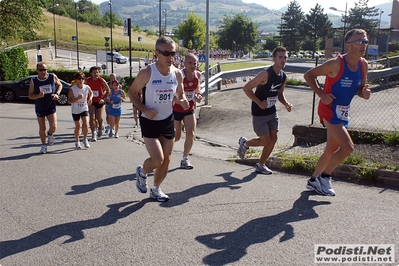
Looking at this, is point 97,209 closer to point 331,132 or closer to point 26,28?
point 331,132

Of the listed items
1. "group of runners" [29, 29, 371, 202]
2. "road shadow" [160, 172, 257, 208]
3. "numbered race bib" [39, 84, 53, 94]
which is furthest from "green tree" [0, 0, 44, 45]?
"group of runners" [29, 29, 371, 202]

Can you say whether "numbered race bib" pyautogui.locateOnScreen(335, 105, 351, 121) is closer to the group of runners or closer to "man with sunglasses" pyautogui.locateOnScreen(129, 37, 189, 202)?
the group of runners

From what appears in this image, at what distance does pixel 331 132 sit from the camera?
5.52 m

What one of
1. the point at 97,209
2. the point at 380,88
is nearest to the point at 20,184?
the point at 97,209

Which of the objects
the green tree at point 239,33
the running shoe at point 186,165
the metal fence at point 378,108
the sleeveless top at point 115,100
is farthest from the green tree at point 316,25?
the running shoe at point 186,165

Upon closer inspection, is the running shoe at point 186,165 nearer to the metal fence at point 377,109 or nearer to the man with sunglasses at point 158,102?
the man with sunglasses at point 158,102

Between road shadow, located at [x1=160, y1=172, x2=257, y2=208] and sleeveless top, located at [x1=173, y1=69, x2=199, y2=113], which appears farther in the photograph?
sleeveless top, located at [x1=173, y1=69, x2=199, y2=113]

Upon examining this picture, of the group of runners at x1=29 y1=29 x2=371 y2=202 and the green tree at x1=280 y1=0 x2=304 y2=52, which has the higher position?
the green tree at x1=280 y1=0 x2=304 y2=52

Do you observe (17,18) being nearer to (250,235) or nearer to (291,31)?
(250,235)

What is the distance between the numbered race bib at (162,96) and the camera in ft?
17.3

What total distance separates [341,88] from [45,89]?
20.3 ft

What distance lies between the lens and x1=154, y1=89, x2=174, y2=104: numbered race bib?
5.27 meters

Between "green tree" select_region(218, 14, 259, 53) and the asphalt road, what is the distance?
105m

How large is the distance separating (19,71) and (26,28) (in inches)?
297
